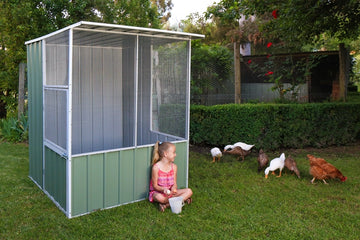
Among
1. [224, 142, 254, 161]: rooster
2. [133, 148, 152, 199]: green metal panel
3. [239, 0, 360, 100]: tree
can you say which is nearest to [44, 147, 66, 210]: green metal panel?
[133, 148, 152, 199]: green metal panel

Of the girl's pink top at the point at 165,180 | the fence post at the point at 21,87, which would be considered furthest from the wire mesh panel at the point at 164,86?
the fence post at the point at 21,87

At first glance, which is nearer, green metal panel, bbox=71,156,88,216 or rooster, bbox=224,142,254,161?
green metal panel, bbox=71,156,88,216

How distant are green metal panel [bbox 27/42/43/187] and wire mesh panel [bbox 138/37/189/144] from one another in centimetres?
155

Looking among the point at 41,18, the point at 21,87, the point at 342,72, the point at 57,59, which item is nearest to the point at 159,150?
the point at 57,59

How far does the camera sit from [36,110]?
584cm

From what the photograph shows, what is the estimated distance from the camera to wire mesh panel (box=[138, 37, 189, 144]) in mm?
5387

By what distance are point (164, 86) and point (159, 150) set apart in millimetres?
1068

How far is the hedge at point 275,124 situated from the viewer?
8.12 metres

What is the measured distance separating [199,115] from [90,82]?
3541 millimetres

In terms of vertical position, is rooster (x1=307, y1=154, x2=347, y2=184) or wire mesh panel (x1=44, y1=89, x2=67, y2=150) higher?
wire mesh panel (x1=44, y1=89, x2=67, y2=150)

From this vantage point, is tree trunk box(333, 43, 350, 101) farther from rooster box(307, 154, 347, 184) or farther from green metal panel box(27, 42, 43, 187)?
green metal panel box(27, 42, 43, 187)

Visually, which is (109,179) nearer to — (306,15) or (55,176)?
(55,176)

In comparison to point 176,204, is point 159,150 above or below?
above

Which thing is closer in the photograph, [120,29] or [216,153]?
[120,29]
